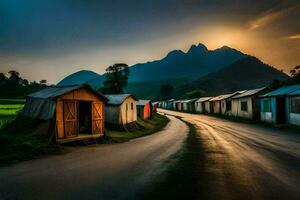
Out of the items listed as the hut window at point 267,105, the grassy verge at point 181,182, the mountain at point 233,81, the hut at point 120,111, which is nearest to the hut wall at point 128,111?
the hut at point 120,111

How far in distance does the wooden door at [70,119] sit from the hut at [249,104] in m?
30.3

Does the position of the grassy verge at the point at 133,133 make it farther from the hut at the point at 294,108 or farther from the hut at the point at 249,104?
the hut at the point at 249,104

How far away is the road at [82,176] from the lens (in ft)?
27.9

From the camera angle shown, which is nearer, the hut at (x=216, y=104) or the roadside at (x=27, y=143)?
the roadside at (x=27, y=143)

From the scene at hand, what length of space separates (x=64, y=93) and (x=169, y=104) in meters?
96.2

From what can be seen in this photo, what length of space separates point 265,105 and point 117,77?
65122 millimetres

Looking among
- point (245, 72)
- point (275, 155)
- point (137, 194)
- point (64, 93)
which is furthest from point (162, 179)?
point (245, 72)

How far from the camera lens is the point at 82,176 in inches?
421

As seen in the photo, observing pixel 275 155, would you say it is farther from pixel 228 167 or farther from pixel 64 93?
pixel 64 93

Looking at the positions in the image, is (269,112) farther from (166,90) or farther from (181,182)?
(166,90)

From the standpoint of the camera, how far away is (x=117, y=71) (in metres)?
97.1

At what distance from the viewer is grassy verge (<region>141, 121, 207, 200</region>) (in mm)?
8297

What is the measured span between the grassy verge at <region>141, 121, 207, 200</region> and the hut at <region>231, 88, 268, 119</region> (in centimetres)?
3171

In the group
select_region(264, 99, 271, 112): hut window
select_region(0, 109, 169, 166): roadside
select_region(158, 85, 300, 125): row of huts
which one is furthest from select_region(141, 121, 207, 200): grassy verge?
select_region(264, 99, 271, 112): hut window
